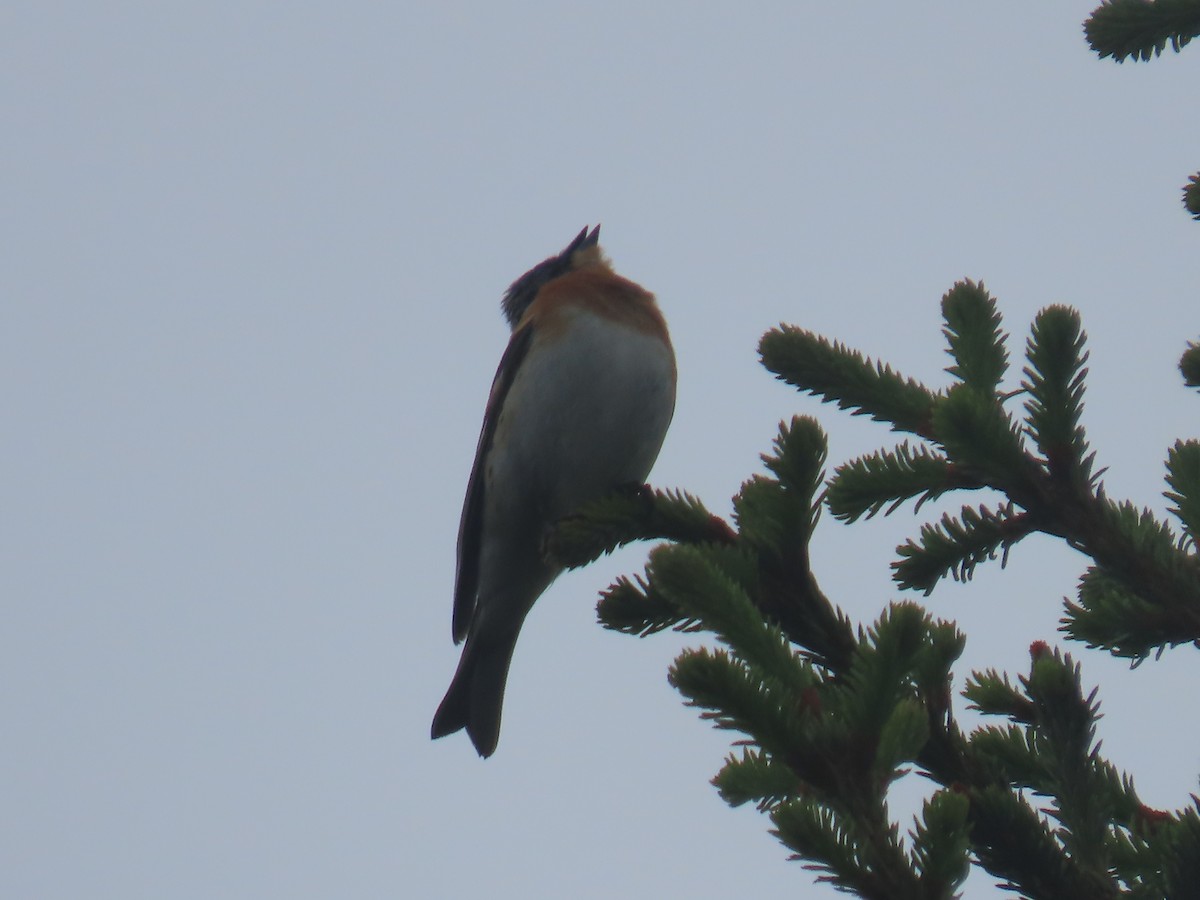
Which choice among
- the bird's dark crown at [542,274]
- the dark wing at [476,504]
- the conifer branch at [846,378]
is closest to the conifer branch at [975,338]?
the conifer branch at [846,378]

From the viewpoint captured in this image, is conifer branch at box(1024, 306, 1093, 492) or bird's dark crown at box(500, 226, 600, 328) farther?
bird's dark crown at box(500, 226, 600, 328)

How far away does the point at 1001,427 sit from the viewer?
6.59ft

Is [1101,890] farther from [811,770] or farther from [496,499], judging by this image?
[496,499]

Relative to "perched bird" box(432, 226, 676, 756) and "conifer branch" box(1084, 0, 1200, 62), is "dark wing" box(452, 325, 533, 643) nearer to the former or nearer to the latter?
"perched bird" box(432, 226, 676, 756)

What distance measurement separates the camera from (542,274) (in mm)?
7133

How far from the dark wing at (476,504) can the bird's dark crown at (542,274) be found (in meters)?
1.37

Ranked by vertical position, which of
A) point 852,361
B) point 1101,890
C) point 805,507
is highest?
point 852,361

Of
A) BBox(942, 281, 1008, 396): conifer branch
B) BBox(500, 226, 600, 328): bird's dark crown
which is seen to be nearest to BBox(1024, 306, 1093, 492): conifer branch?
BBox(942, 281, 1008, 396): conifer branch

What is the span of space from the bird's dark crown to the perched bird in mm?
1049

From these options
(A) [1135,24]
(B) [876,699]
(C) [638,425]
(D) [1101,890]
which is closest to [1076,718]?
(D) [1101,890]

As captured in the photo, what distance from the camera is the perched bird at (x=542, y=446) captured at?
510 centimetres

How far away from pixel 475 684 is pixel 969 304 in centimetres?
379

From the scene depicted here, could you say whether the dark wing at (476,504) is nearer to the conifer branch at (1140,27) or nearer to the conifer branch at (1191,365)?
the conifer branch at (1140,27)

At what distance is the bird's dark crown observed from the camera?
23.0 ft
